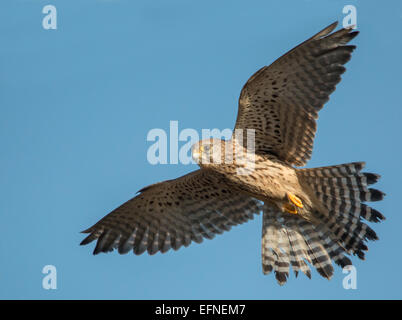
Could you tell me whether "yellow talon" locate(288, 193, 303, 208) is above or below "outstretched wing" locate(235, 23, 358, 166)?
below

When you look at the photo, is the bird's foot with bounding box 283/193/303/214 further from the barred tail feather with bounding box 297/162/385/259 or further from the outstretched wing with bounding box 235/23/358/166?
the outstretched wing with bounding box 235/23/358/166

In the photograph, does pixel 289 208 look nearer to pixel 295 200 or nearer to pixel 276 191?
pixel 295 200

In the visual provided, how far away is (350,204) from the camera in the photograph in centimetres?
1016

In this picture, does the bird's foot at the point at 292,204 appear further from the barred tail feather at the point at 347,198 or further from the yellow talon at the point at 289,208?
the barred tail feather at the point at 347,198

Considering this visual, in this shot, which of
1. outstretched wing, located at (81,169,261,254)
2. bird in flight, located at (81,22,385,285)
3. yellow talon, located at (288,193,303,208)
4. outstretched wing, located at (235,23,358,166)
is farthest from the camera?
outstretched wing, located at (81,169,261,254)

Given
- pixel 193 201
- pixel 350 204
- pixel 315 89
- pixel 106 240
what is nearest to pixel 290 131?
pixel 315 89

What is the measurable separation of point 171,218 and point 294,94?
300 cm

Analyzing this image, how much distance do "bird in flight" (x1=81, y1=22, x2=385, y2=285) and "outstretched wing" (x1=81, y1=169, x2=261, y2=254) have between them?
0.05 ft

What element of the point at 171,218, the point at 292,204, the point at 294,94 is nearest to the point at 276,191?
the point at 292,204

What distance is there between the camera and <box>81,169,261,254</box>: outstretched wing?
11.0 meters

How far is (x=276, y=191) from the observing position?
1005 cm

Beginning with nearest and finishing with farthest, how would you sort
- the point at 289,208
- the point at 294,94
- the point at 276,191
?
the point at 294,94 → the point at 276,191 → the point at 289,208

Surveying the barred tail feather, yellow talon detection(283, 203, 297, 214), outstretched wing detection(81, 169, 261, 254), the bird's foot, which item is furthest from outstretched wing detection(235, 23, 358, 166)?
outstretched wing detection(81, 169, 261, 254)

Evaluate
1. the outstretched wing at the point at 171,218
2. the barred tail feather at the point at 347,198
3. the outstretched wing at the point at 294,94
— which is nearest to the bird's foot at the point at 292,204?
the barred tail feather at the point at 347,198
